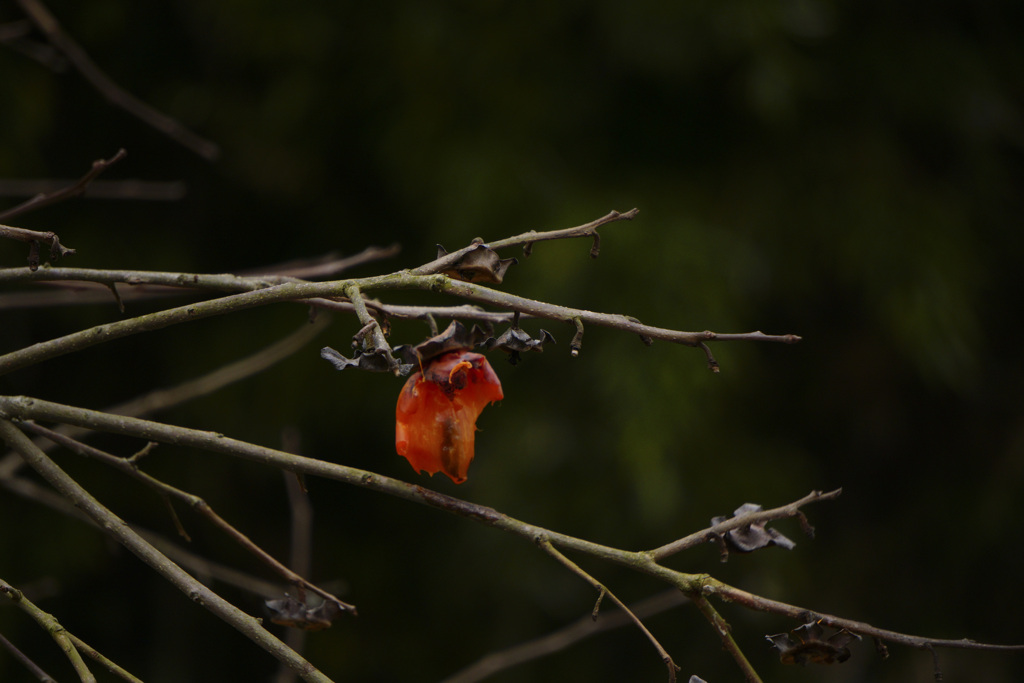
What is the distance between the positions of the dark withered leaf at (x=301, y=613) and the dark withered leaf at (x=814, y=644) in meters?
0.21

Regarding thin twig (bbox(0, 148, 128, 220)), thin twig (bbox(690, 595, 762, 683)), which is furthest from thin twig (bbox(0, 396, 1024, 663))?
thin twig (bbox(0, 148, 128, 220))

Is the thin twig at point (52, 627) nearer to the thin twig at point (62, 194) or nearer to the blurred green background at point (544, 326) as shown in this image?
the thin twig at point (62, 194)

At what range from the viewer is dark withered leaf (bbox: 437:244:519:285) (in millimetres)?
379

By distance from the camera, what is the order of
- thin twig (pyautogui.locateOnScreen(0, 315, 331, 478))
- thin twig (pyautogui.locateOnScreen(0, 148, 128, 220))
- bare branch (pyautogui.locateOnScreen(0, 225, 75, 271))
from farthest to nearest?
thin twig (pyautogui.locateOnScreen(0, 315, 331, 478)) → thin twig (pyautogui.locateOnScreen(0, 148, 128, 220)) → bare branch (pyautogui.locateOnScreen(0, 225, 75, 271))

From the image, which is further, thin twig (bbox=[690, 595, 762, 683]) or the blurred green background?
the blurred green background

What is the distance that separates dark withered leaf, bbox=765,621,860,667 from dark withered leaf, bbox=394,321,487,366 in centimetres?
18

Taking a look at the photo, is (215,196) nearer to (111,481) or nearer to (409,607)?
(111,481)

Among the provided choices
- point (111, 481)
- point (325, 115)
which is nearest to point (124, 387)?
point (111, 481)

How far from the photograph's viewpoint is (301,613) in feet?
1.41

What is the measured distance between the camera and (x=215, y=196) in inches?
57.4

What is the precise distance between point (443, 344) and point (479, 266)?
4cm

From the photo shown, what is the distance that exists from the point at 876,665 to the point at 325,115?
4.67ft

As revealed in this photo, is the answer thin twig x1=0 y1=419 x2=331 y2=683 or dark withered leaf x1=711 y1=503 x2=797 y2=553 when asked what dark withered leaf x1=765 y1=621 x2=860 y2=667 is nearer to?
dark withered leaf x1=711 y1=503 x2=797 y2=553

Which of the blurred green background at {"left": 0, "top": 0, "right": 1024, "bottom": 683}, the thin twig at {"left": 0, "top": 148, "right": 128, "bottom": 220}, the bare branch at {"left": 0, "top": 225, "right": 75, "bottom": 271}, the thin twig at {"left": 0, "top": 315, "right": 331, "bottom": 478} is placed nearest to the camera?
the bare branch at {"left": 0, "top": 225, "right": 75, "bottom": 271}
